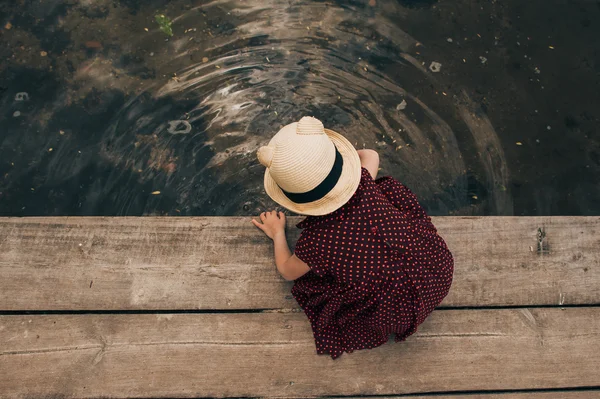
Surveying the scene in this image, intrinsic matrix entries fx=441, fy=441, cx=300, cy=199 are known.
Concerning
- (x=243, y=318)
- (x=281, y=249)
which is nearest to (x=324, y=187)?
(x=281, y=249)

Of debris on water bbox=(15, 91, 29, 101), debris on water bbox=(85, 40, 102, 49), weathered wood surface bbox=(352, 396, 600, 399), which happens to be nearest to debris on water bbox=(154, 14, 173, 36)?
debris on water bbox=(85, 40, 102, 49)

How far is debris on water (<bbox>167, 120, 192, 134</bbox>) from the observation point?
101 inches

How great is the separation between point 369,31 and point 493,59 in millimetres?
808

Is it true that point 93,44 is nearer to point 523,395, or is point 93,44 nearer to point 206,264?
point 206,264

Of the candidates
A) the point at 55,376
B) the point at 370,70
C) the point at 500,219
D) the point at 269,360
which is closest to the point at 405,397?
the point at 269,360

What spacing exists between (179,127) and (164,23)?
73 cm

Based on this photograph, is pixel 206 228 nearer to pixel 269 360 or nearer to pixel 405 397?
pixel 269 360

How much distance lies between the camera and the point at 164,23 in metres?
2.78

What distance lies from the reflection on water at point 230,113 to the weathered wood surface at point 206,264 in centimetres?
45

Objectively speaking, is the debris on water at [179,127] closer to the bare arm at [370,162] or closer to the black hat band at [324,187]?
the bare arm at [370,162]

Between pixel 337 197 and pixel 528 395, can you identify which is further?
pixel 528 395

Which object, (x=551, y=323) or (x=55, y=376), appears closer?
(x=55, y=376)

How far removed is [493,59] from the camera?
2.80 meters

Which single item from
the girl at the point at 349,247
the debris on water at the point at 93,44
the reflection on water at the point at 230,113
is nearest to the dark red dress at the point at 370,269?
the girl at the point at 349,247
